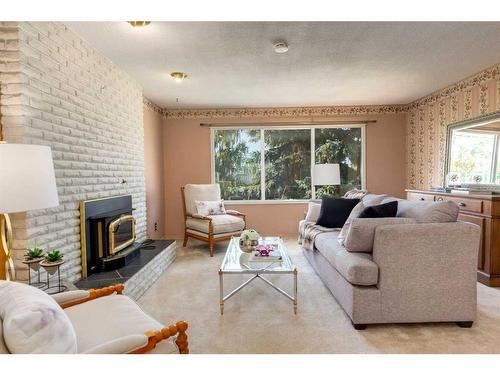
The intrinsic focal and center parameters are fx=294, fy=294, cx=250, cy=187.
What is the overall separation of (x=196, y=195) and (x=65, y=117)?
2529 mm

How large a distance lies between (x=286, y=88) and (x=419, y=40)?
5.80 feet

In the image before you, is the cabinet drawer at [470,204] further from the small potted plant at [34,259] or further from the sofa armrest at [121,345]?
the small potted plant at [34,259]

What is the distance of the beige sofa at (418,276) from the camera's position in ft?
6.62

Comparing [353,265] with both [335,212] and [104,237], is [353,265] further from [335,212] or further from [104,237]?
[104,237]

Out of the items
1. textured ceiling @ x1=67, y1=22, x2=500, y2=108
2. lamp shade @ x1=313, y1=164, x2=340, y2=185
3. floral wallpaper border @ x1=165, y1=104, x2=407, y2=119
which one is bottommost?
lamp shade @ x1=313, y1=164, x2=340, y2=185

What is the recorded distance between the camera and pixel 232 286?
2926 millimetres

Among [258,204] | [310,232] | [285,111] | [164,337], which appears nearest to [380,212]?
[310,232]

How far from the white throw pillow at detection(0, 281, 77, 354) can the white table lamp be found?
49 cm

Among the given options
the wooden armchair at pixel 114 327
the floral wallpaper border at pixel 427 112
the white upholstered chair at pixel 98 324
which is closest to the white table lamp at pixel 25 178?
the white upholstered chair at pixel 98 324

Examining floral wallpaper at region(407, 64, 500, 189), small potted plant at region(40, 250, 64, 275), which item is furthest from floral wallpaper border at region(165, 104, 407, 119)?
small potted plant at region(40, 250, 64, 275)

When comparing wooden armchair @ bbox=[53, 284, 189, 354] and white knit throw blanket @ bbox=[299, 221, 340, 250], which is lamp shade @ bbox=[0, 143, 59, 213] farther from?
white knit throw blanket @ bbox=[299, 221, 340, 250]

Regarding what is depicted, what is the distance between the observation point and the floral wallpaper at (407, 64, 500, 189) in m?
3.51

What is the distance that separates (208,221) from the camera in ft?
13.8
